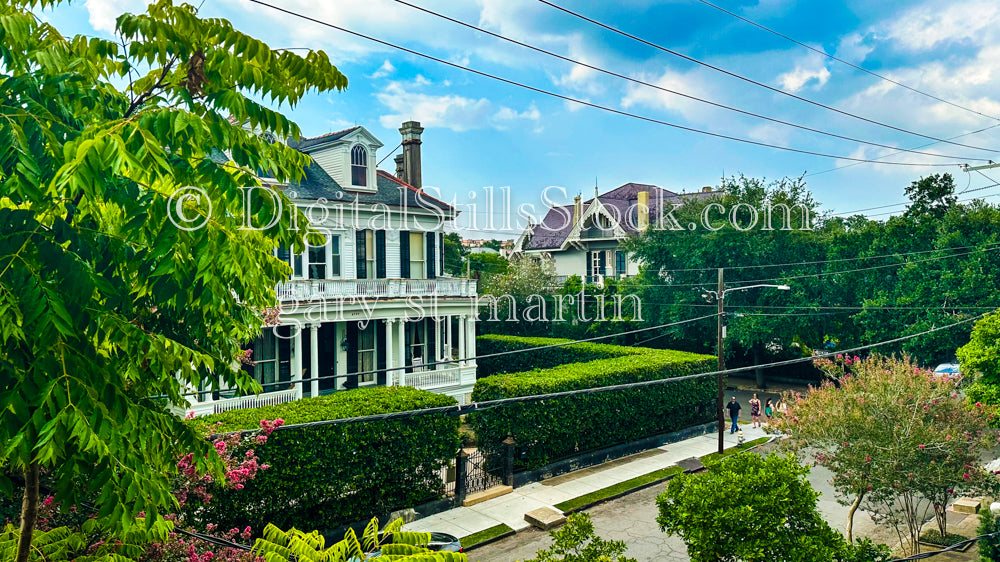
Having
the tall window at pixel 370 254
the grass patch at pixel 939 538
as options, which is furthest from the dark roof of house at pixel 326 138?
the grass patch at pixel 939 538

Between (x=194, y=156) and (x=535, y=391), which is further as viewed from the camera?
(x=535, y=391)

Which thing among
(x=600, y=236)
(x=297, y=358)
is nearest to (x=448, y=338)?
(x=297, y=358)

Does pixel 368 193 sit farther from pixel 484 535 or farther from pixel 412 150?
pixel 484 535

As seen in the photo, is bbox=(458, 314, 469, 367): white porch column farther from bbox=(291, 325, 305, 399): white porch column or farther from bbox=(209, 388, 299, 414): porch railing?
bbox=(209, 388, 299, 414): porch railing

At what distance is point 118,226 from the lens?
18.5ft

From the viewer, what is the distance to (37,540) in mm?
6535

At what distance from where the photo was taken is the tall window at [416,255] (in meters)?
29.4

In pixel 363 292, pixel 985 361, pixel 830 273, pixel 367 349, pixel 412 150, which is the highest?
pixel 412 150

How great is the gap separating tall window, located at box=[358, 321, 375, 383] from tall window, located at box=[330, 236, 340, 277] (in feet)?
9.17

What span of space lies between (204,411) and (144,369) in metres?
17.6

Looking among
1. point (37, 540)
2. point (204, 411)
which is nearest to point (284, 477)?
point (204, 411)

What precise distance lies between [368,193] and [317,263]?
A: 155 inches

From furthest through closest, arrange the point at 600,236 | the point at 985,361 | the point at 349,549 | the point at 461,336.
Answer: the point at 600,236
the point at 461,336
the point at 985,361
the point at 349,549

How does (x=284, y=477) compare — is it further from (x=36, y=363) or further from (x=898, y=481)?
(x=898, y=481)
